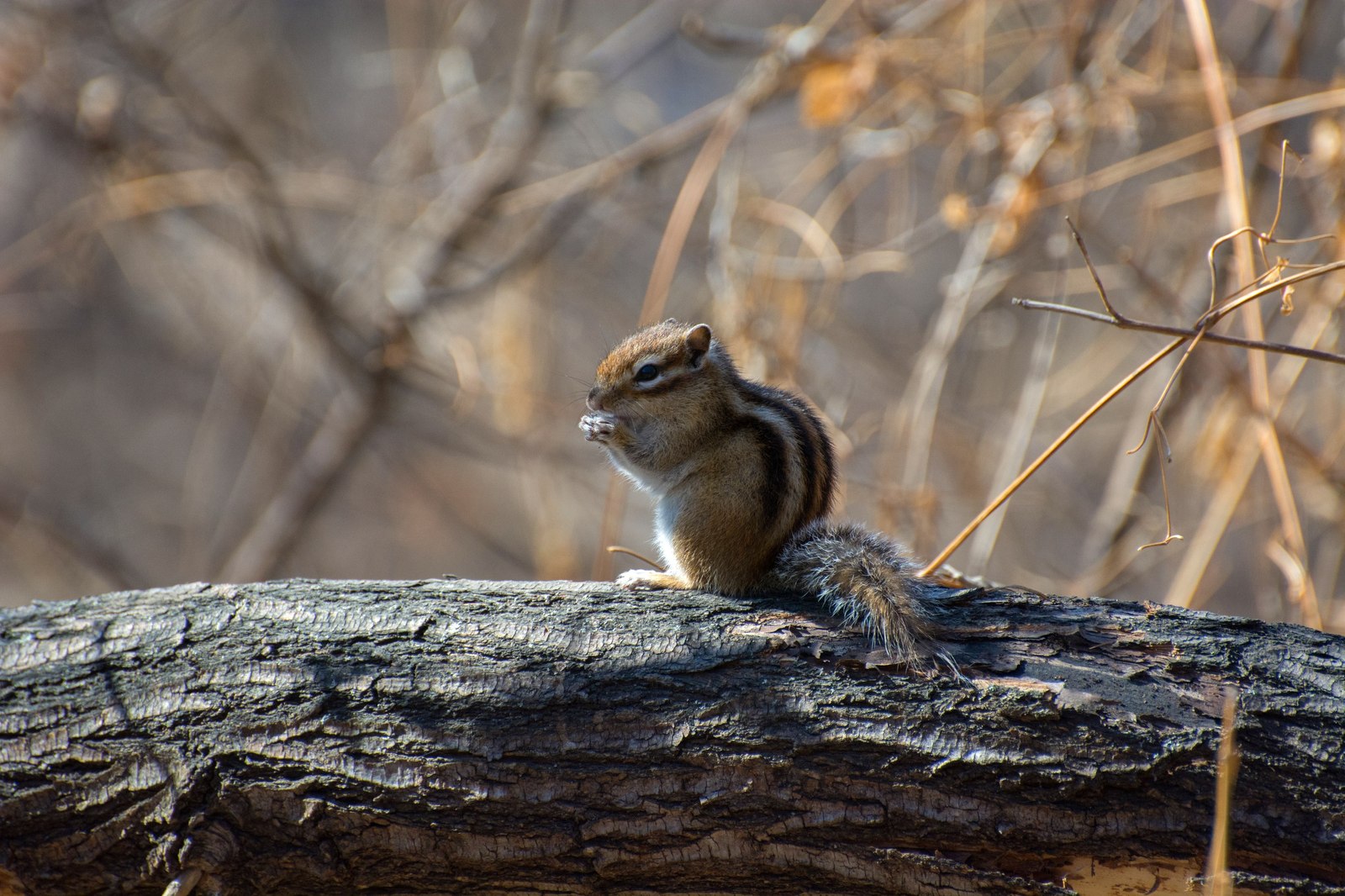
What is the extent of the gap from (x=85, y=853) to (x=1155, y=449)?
3.77 metres

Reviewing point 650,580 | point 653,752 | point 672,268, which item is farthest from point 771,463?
point 672,268

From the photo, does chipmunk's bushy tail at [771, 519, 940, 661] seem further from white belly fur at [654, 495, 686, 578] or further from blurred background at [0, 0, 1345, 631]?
blurred background at [0, 0, 1345, 631]

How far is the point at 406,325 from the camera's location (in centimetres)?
512

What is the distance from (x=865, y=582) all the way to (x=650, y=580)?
716 millimetres

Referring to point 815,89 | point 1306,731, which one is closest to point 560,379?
point 815,89

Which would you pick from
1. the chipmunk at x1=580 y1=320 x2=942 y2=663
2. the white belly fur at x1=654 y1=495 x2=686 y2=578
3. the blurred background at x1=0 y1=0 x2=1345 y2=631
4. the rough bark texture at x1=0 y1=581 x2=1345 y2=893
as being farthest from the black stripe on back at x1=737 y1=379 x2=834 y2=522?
the blurred background at x1=0 y1=0 x2=1345 y2=631

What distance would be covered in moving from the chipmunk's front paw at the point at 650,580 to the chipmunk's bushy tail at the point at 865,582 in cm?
27

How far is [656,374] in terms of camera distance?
9.78 ft

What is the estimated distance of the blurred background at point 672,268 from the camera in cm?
396

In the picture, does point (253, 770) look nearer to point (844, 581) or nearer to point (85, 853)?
point (85, 853)

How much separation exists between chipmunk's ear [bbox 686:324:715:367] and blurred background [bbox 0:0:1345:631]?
23.5 inches

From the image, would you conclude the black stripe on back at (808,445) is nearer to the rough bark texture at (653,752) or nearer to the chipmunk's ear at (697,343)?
the chipmunk's ear at (697,343)

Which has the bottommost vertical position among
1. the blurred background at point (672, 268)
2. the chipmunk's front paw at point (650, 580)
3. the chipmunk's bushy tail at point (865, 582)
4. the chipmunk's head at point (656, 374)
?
the chipmunk's bushy tail at point (865, 582)

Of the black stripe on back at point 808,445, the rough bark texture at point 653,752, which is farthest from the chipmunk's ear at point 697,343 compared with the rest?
the rough bark texture at point 653,752
